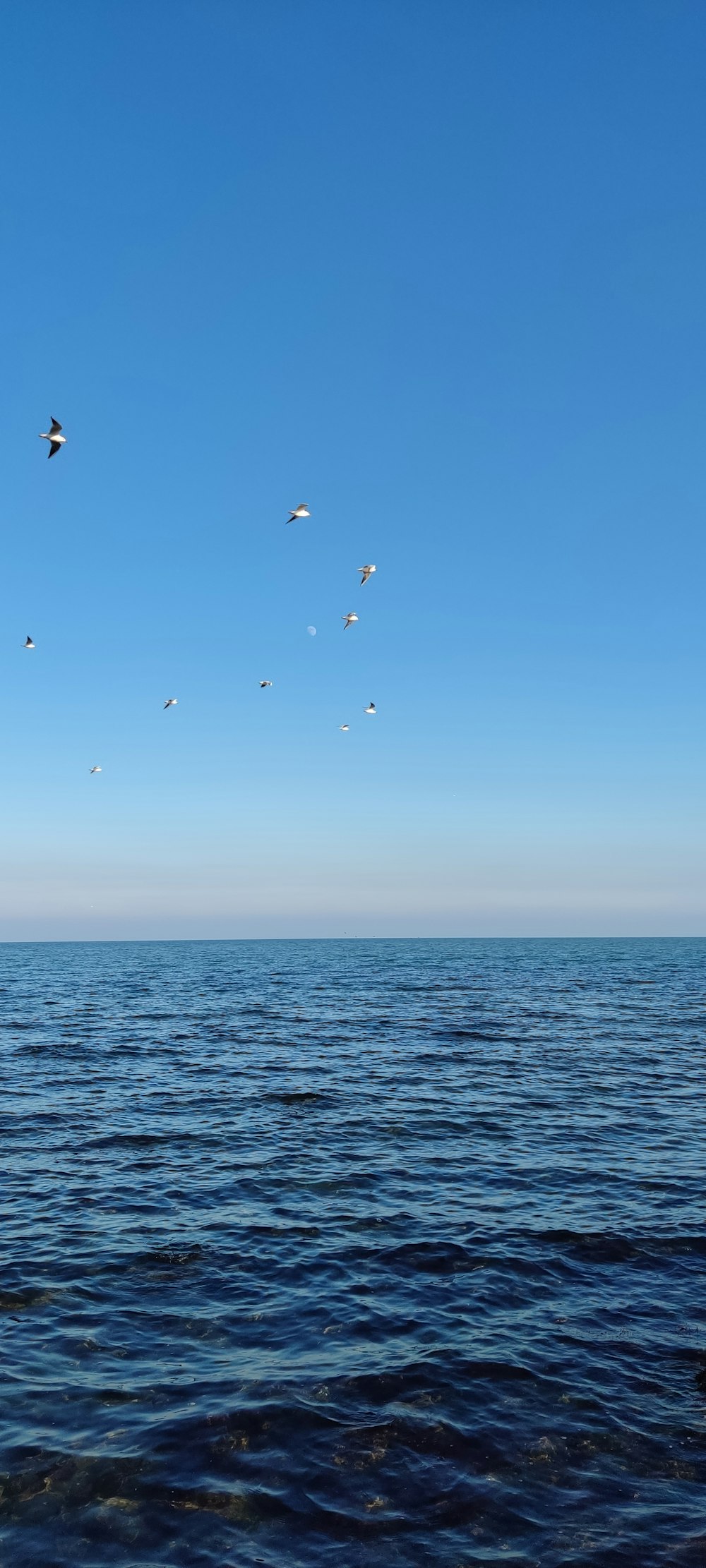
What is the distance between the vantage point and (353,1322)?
1220cm

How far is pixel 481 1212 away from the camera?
16.5 meters

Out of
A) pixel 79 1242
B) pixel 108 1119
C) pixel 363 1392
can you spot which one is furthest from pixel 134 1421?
pixel 108 1119

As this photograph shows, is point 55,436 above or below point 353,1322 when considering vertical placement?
above

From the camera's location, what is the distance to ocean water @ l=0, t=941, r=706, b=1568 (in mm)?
8391

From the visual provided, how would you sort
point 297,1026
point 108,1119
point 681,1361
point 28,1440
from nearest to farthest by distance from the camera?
point 28,1440
point 681,1361
point 108,1119
point 297,1026

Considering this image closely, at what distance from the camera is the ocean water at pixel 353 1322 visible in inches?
330

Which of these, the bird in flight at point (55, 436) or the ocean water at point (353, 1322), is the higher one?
the bird in flight at point (55, 436)

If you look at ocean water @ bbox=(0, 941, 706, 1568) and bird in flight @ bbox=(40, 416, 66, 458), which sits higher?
bird in flight @ bbox=(40, 416, 66, 458)

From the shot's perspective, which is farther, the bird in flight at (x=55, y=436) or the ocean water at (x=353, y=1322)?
the bird in flight at (x=55, y=436)

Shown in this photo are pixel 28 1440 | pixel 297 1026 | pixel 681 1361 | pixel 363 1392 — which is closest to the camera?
pixel 28 1440

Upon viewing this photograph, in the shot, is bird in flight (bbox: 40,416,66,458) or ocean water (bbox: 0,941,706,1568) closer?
ocean water (bbox: 0,941,706,1568)

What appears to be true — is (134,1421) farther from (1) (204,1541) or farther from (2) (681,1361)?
(2) (681,1361)

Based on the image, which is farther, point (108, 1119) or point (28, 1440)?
point (108, 1119)

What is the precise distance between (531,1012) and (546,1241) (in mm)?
36112
